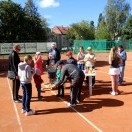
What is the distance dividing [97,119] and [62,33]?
10379 cm

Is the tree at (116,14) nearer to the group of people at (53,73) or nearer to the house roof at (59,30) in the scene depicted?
the house roof at (59,30)

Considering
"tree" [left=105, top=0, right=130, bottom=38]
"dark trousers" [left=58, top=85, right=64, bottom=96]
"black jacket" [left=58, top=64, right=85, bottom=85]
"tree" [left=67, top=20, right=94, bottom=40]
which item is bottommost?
"dark trousers" [left=58, top=85, right=64, bottom=96]

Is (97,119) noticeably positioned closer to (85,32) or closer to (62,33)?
(85,32)

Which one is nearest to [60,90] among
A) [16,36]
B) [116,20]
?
[16,36]

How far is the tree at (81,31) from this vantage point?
78.6 meters

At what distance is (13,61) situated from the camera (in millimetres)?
11672

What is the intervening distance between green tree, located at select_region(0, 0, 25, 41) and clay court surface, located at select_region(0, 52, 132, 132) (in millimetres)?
42529

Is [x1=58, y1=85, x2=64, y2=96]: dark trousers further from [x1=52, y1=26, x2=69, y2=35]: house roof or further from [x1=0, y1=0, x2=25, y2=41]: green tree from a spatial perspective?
[x1=52, y1=26, x2=69, y2=35]: house roof

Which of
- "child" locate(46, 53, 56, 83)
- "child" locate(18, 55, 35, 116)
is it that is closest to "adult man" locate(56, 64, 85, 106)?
"child" locate(18, 55, 35, 116)

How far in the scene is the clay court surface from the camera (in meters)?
8.95

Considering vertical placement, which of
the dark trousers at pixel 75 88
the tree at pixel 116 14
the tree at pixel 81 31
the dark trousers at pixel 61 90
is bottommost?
the dark trousers at pixel 61 90

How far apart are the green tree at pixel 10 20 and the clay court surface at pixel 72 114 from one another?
42.5 metres

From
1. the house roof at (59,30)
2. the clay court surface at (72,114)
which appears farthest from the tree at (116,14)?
the clay court surface at (72,114)

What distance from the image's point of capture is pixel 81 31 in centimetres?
7906
